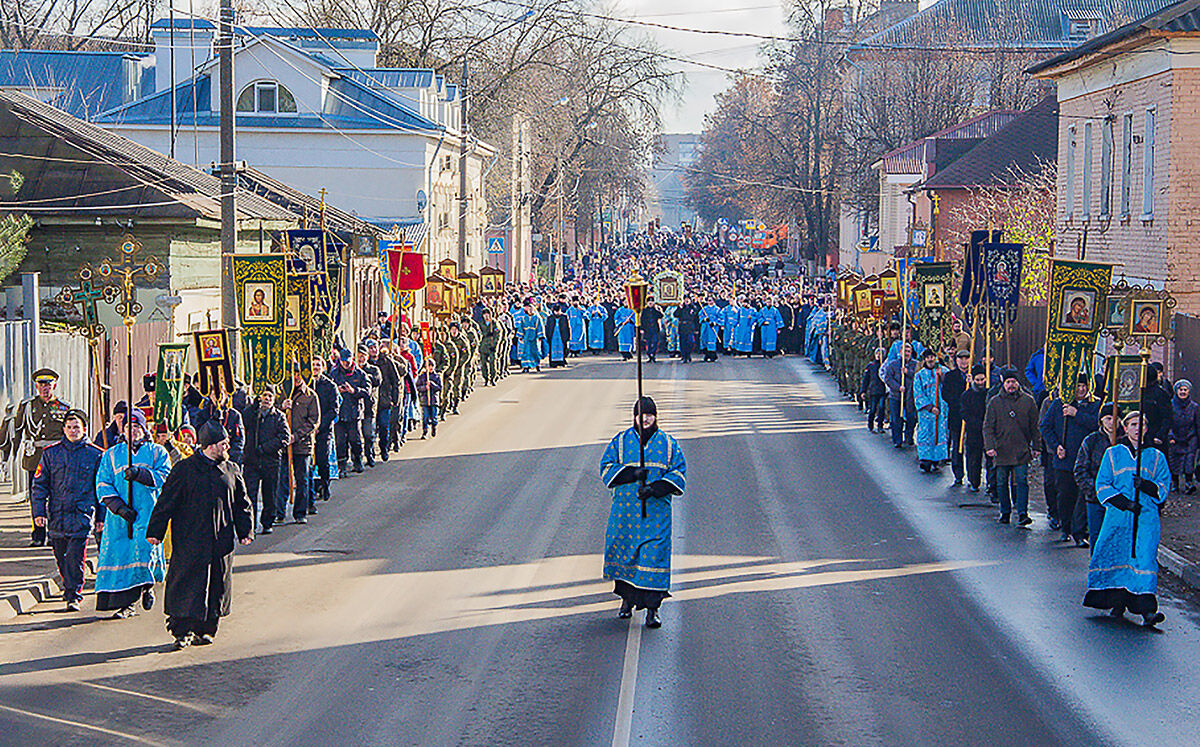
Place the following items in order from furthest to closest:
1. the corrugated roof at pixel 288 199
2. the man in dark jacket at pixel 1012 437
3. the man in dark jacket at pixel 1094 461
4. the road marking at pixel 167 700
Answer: the corrugated roof at pixel 288 199
the man in dark jacket at pixel 1012 437
the man in dark jacket at pixel 1094 461
the road marking at pixel 167 700

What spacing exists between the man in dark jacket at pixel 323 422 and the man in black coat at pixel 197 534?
618 centimetres

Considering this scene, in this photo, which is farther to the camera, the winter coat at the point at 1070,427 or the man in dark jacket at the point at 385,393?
the man in dark jacket at the point at 385,393

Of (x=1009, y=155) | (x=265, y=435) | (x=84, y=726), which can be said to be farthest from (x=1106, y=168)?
(x=84, y=726)

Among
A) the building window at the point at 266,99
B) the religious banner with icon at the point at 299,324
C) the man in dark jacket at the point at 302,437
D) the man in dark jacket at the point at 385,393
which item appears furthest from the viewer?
the building window at the point at 266,99

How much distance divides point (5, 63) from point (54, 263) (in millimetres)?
33949

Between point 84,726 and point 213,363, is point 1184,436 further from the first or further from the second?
point 84,726

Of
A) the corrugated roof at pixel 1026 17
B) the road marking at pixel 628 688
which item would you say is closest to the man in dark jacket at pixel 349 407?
the road marking at pixel 628 688

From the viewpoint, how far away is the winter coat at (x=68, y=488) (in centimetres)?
1173

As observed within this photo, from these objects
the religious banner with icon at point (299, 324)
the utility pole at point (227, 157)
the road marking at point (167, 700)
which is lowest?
the road marking at point (167, 700)

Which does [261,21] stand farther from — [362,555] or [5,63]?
[362,555]

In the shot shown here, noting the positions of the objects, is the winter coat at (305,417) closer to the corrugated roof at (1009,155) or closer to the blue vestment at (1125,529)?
the blue vestment at (1125,529)

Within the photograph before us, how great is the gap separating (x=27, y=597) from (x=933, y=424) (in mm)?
12557

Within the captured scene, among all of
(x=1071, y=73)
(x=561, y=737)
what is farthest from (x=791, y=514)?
(x=1071, y=73)

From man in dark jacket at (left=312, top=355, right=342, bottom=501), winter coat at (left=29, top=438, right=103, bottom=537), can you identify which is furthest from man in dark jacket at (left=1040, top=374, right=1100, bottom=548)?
winter coat at (left=29, top=438, right=103, bottom=537)
